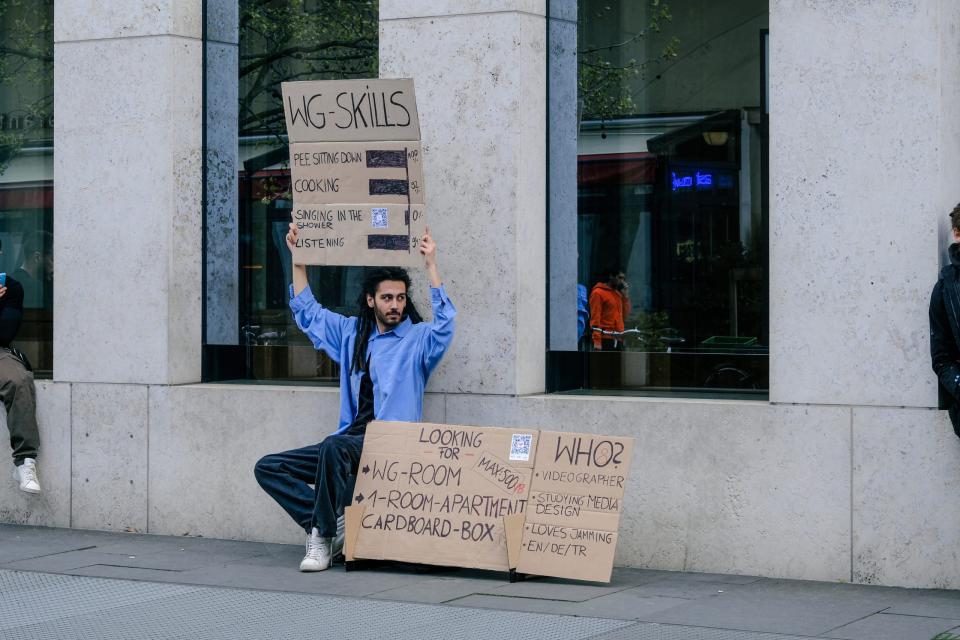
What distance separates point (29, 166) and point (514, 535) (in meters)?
4.96

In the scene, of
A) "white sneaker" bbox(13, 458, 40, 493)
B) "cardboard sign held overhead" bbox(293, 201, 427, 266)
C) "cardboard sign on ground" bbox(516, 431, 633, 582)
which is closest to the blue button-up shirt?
"cardboard sign held overhead" bbox(293, 201, 427, 266)

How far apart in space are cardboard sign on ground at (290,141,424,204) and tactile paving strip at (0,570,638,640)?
218cm

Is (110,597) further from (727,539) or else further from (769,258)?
(769,258)

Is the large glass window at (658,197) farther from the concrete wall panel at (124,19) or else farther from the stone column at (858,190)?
the concrete wall panel at (124,19)

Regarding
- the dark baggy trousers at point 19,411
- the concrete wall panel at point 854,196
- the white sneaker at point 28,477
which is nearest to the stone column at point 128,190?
the dark baggy trousers at point 19,411

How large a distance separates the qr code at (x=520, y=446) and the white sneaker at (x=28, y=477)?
11.6 feet

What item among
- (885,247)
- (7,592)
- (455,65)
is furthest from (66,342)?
(885,247)

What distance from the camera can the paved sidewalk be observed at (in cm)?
638

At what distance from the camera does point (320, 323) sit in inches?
322

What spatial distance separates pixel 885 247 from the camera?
7418mm

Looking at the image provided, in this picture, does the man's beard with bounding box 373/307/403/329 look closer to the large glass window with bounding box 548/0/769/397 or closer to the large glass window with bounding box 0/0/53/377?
the large glass window with bounding box 548/0/769/397

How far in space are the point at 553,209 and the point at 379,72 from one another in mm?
1300

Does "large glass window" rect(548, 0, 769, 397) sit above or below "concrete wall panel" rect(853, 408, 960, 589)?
above

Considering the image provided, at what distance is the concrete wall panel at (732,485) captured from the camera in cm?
750
